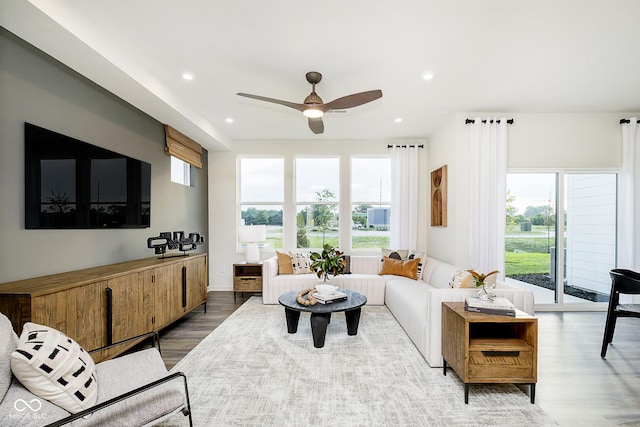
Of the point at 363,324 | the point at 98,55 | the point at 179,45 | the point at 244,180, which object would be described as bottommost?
the point at 363,324

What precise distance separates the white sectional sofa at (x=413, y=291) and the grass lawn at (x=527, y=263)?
1.06 meters

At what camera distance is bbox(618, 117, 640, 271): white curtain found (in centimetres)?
384

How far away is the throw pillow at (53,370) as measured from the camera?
1.22m

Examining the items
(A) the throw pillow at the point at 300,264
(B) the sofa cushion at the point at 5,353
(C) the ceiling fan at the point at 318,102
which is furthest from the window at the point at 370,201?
(B) the sofa cushion at the point at 5,353

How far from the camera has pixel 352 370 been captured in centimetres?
242

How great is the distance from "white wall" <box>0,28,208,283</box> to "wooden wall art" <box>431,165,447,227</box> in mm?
4090

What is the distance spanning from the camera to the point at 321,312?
283 cm

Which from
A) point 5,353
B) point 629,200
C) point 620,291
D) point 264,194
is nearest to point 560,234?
point 629,200

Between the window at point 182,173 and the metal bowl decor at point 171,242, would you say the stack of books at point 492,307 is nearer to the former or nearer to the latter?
the metal bowl decor at point 171,242

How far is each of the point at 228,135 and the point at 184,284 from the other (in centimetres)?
270

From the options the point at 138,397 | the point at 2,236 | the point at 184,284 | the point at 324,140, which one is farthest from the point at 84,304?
the point at 324,140

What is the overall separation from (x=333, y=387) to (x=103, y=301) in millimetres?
1914

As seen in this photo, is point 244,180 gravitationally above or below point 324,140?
below

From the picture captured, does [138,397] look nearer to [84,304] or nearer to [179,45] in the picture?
[84,304]
